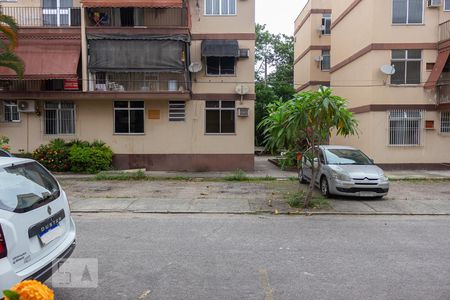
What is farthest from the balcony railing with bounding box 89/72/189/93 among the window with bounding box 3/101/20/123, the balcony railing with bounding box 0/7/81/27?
the window with bounding box 3/101/20/123

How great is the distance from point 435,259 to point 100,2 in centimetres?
1644

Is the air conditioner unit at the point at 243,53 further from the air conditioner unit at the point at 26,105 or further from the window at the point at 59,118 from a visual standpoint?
the air conditioner unit at the point at 26,105

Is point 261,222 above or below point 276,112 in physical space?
below

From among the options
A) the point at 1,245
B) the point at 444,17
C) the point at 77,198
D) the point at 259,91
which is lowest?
the point at 77,198

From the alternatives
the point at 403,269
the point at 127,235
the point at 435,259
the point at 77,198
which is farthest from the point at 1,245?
the point at 77,198

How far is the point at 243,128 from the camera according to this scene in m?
19.9

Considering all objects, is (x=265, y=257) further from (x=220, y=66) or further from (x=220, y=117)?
(x=220, y=66)

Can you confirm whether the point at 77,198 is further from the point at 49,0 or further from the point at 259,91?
the point at 259,91

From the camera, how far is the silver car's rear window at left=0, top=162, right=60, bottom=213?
388 cm

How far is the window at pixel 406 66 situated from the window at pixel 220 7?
26.4ft

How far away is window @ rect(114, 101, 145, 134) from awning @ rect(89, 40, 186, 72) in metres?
1.97

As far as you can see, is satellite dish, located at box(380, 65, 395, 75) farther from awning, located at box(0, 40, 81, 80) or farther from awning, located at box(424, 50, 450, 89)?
awning, located at box(0, 40, 81, 80)

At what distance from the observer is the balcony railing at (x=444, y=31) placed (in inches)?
763

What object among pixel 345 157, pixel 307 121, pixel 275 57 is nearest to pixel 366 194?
pixel 345 157
